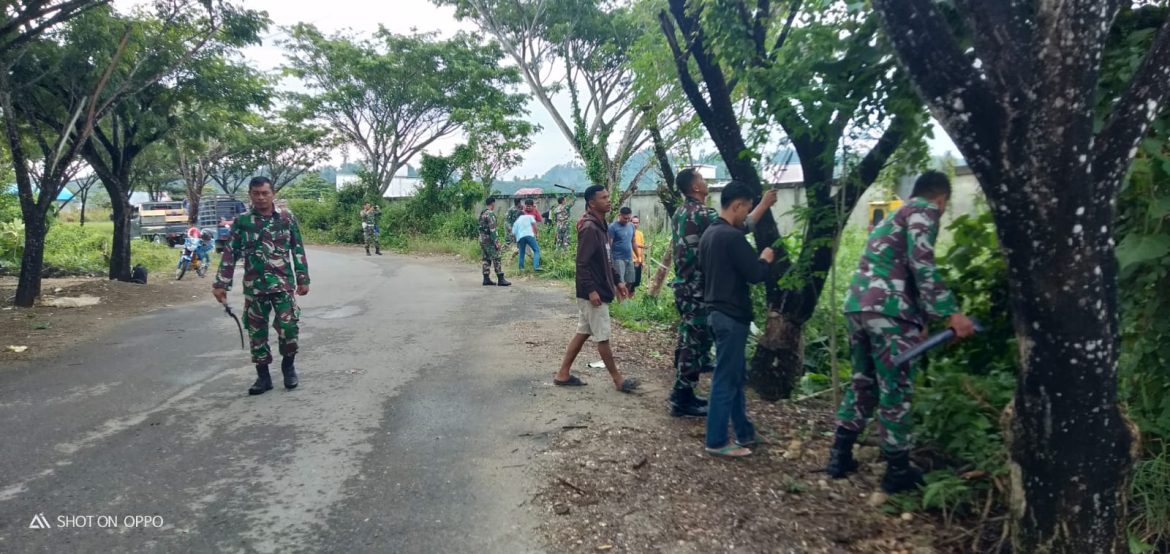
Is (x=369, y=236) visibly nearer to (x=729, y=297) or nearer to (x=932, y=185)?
(x=729, y=297)

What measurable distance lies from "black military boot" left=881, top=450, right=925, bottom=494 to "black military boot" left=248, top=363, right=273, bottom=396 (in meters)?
4.83

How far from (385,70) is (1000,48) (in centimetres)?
2757

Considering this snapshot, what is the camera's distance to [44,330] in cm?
922

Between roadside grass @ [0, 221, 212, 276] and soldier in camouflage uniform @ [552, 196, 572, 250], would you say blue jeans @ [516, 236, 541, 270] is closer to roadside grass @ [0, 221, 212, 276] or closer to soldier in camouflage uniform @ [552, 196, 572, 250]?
soldier in camouflage uniform @ [552, 196, 572, 250]

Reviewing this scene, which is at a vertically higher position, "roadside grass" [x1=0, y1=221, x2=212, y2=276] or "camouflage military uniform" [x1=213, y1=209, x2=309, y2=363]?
"camouflage military uniform" [x1=213, y1=209, x2=309, y2=363]

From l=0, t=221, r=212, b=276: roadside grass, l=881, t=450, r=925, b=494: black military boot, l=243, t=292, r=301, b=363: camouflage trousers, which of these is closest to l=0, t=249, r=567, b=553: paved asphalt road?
l=243, t=292, r=301, b=363: camouflage trousers

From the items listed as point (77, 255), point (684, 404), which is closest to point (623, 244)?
point (684, 404)

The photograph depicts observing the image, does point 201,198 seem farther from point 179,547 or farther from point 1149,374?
point 1149,374

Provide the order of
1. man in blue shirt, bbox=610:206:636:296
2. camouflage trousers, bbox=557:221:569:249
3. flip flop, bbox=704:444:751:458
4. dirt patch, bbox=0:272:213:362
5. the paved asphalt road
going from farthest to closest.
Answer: camouflage trousers, bbox=557:221:569:249 < man in blue shirt, bbox=610:206:636:296 < dirt patch, bbox=0:272:213:362 < flip flop, bbox=704:444:751:458 < the paved asphalt road

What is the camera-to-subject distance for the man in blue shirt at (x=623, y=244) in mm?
10469

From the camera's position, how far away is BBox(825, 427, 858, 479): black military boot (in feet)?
13.1

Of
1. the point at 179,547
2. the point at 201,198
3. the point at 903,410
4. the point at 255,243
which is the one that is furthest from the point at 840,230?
the point at 201,198

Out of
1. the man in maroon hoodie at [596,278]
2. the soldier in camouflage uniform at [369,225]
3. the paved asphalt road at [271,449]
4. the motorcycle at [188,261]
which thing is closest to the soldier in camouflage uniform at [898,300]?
the paved asphalt road at [271,449]

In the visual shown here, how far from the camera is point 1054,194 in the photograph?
2504 mm
